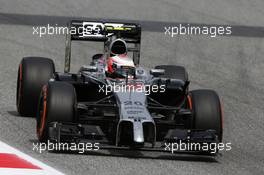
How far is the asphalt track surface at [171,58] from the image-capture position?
42.5 ft

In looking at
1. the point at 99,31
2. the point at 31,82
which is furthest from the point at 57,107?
the point at 99,31

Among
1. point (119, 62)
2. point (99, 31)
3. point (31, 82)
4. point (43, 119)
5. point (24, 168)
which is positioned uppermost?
point (99, 31)

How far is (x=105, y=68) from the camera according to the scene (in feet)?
49.2

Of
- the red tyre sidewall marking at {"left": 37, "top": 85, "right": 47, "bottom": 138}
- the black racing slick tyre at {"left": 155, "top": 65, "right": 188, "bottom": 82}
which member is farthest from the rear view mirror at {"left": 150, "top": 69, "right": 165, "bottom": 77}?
the red tyre sidewall marking at {"left": 37, "top": 85, "right": 47, "bottom": 138}

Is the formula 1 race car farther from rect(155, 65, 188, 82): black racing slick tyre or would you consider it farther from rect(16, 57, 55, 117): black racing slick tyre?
rect(155, 65, 188, 82): black racing slick tyre

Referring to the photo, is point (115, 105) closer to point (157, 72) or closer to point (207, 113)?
point (207, 113)

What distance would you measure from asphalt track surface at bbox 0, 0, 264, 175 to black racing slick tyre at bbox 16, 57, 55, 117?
17cm

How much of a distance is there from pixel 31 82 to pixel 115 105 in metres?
2.01

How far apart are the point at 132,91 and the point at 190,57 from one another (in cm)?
875

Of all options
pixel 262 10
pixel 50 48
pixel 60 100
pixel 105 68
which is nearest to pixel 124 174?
pixel 60 100

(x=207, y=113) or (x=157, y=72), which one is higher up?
(x=157, y=72)

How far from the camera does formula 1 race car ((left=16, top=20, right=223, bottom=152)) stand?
13.1 m

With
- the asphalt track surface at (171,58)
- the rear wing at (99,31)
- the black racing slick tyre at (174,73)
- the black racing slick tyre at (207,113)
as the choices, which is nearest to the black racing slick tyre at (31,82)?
the asphalt track surface at (171,58)

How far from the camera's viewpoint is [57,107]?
1334 centimetres
